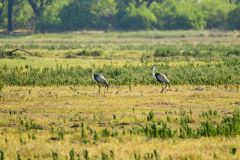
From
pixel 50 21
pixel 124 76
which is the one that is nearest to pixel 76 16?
pixel 50 21

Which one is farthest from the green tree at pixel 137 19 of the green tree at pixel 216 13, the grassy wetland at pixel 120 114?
the grassy wetland at pixel 120 114

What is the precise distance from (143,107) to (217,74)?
Result: 1118cm

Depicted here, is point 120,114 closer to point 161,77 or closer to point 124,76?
point 161,77

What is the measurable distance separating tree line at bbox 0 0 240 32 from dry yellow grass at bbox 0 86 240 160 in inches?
3316

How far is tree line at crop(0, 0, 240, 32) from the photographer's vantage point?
122m

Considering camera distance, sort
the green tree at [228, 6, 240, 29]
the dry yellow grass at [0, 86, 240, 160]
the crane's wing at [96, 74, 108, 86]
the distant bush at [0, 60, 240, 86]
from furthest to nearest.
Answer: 1. the green tree at [228, 6, 240, 29]
2. the distant bush at [0, 60, 240, 86]
3. the crane's wing at [96, 74, 108, 86]
4. the dry yellow grass at [0, 86, 240, 160]

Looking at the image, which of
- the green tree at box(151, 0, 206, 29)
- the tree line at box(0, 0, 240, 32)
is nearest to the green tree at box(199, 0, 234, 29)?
the tree line at box(0, 0, 240, 32)

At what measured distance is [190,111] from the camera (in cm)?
2619

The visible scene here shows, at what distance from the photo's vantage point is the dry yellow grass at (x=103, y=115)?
19453mm

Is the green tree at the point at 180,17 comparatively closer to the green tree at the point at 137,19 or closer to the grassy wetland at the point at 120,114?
the green tree at the point at 137,19

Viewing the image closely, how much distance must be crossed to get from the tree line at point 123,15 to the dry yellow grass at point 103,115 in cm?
8424

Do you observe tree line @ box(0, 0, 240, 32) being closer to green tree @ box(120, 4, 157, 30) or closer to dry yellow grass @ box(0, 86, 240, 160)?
green tree @ box(120, 4, 157, 30)

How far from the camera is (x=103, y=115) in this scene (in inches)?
1024

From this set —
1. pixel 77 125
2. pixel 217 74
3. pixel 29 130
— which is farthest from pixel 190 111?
pixel 217 74
